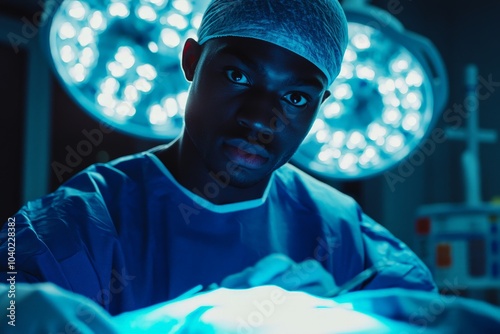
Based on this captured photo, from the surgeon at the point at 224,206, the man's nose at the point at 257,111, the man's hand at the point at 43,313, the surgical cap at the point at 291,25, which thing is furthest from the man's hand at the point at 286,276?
the man's hand at the point at 43,313

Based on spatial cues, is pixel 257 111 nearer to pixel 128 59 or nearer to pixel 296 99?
pixel 296 99

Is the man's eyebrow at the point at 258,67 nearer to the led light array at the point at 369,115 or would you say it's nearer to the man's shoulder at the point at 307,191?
the man's shoulder at the point at 307,191

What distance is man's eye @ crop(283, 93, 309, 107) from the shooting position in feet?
3.34

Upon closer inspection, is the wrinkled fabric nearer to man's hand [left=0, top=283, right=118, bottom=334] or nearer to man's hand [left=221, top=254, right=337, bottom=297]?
man's hand [left=221, top=254, right=337, bottom=297]

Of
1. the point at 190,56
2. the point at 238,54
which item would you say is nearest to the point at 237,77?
the point at 238,54

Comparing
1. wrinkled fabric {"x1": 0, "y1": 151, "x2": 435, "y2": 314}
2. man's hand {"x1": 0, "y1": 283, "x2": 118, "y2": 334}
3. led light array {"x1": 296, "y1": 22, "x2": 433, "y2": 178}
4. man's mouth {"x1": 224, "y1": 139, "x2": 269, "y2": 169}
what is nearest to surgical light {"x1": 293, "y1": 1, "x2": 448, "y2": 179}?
led light array {"x1": 296, "y1": 22, "x2": 433, "y2": 178}

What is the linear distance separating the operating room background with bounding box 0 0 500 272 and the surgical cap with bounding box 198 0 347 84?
2064mm

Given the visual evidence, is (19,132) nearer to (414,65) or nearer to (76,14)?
(76,14)

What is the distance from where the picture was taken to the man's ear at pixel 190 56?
1.16m

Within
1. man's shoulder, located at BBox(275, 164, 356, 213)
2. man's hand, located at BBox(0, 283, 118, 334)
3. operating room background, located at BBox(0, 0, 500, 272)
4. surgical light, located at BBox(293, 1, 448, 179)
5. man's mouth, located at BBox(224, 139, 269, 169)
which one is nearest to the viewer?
man's hand, located at BBox(0, 283, 118, 334)

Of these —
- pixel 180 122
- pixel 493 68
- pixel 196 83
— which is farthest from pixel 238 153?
pixel 493 68

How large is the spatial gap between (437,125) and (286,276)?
305cm

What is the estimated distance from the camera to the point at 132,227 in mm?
1055

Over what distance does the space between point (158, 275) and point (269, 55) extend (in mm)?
454
